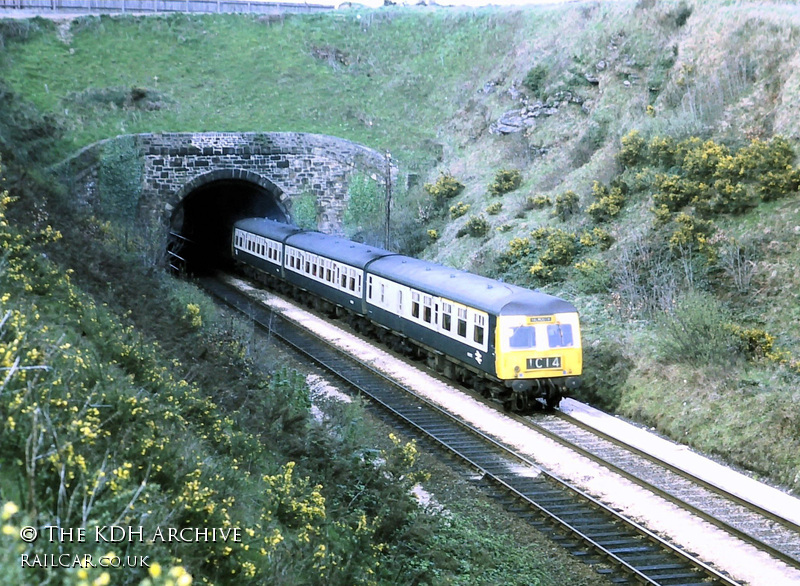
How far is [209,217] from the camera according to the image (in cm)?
4797

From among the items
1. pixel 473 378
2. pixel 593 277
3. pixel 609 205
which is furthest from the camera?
pixel 609 205

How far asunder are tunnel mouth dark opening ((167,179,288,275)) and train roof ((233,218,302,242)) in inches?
132

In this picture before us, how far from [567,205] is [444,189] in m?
9.51

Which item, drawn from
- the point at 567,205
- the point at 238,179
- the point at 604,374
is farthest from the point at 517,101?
the point at 604,374

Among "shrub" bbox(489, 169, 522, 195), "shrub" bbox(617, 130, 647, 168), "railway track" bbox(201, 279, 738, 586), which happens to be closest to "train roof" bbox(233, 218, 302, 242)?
"shrub" bbox(489, 169, 522, 195)

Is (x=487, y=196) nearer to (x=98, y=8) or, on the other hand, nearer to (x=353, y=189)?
(x=353, y=189)

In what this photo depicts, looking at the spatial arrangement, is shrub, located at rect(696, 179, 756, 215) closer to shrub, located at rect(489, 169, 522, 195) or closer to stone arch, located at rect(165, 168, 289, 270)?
shrub, located at rect(489, 169, 522, 195)

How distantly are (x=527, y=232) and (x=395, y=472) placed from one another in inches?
715

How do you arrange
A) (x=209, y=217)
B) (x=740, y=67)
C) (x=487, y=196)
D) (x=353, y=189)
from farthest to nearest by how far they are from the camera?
(x=209, y=217)
(x=353, y=189)
(x=487, y=196)
(x=740, y=67)

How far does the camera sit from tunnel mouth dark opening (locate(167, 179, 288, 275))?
44.2 m

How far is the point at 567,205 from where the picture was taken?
29.5 metres

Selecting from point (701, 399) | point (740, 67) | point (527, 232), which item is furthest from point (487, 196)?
point (701, 399)

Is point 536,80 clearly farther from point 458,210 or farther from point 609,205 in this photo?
point 609,205

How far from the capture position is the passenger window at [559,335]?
61.1ft
